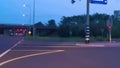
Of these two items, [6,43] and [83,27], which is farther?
[83,27]

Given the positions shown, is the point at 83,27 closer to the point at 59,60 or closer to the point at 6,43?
the point at 6,43

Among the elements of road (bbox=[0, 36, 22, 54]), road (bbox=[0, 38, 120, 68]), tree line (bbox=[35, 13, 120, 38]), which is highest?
tree line (bbox=[35, 13, 120, 38])

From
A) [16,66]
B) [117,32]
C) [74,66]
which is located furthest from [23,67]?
[117,32]

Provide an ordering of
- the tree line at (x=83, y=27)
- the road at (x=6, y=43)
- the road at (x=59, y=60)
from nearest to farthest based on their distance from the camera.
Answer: the road at (x=59, y=60) → the road at (x=6, y=43) → the tree line at (x=83, y=27)

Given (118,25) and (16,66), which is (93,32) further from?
(16,66)

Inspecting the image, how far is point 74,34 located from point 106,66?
328 ft

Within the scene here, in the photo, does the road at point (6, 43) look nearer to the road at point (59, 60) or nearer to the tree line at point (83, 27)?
the road at point (59, 60)

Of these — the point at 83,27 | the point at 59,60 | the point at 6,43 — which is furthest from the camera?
the point at 83,27

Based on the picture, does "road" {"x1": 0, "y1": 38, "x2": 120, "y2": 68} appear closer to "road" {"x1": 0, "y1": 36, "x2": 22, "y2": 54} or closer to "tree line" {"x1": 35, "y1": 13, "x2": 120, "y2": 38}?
"road" {"x1": 0, "y1": 36, "x2": 22, "y2": 54}

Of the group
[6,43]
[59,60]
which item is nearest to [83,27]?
[6,43]

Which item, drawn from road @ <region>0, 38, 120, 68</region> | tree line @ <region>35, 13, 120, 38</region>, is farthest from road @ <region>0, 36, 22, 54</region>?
tree line @ <region>35, 13, 120, 38</region>

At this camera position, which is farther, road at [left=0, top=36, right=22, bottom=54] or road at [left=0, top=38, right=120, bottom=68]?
road at [left=0, top=36, right=22, bottom=54]

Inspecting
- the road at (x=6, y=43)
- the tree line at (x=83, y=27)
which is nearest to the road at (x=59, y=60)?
the road at (x=6, y=43)

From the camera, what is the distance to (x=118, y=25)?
358 feet
